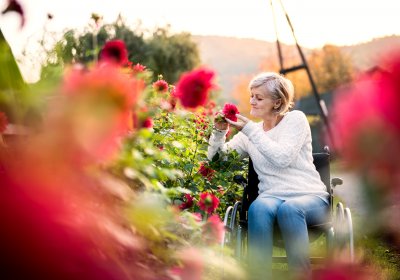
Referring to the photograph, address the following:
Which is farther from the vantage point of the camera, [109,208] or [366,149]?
[109,208]

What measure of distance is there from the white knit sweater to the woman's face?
0.27 feet

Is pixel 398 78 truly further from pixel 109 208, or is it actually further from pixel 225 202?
pixel 225 202

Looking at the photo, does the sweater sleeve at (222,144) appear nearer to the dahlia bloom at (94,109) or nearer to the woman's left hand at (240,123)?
the woman's left hand at (240,123)

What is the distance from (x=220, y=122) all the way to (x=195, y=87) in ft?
4.90

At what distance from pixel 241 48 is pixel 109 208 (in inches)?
3514

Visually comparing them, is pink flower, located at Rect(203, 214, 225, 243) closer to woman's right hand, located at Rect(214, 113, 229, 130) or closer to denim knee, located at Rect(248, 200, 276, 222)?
woman's right hand, located at Rect(214, 113, 229, 130)

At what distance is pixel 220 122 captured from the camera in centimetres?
239

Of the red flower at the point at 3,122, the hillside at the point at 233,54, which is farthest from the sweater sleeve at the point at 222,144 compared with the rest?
the hillside at the point at 233,54

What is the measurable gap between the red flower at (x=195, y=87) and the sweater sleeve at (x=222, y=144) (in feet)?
5.63

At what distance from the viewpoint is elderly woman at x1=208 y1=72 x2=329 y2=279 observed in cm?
241

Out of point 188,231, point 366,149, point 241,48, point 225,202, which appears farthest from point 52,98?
point 241,48

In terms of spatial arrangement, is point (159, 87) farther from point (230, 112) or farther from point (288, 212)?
point (288, 212)

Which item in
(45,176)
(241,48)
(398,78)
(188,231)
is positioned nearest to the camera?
(398,78)

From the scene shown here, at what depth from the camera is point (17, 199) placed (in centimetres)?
29
